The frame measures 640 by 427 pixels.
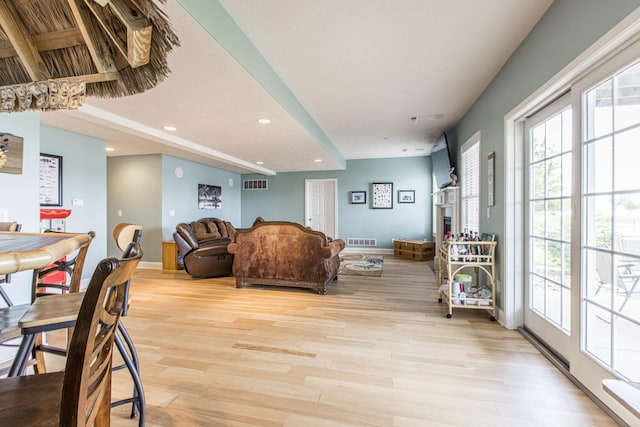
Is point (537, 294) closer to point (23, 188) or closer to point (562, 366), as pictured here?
point (562, 366)

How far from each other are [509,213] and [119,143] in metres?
5.89

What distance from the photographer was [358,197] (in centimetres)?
820

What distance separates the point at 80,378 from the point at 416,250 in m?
6.79

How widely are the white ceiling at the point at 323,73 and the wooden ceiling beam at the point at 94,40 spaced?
805 mm

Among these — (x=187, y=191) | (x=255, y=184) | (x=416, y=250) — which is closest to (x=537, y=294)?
(x=416, y=250)

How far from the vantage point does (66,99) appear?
1016mm

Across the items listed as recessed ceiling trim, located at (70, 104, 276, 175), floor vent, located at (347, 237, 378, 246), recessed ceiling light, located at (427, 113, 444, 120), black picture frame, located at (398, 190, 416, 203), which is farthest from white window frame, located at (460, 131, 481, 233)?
recessed ceiling trim, located at (70, 104, 276, 175)

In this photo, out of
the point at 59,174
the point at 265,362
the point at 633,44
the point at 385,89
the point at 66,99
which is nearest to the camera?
the point at 66,99

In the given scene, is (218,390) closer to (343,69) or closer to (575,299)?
(575,299)

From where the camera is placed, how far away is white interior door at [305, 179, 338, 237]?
8.48 m

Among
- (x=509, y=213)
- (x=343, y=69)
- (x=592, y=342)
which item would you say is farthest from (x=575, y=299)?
(x=343, y=69)

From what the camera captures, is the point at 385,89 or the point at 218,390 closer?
the point at 218,390

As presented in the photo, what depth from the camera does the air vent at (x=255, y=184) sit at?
890 cm

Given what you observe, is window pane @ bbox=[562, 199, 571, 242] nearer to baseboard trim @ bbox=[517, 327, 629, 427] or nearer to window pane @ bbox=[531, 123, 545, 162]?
window pane @ bbox=[531, 123, 545, 162]
